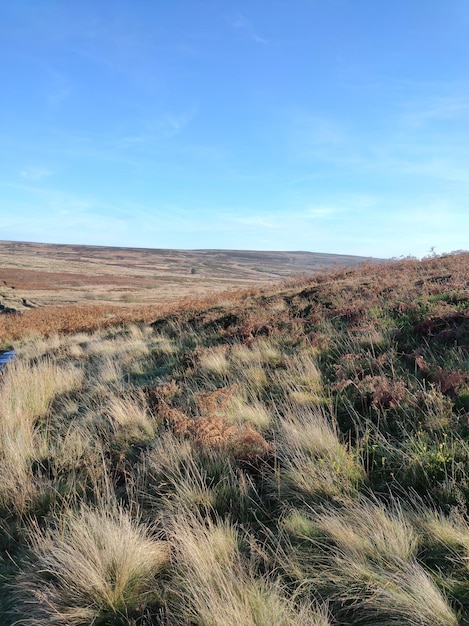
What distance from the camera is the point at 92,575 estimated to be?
2.22 metres

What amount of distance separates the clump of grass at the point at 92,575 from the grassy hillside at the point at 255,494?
1cm

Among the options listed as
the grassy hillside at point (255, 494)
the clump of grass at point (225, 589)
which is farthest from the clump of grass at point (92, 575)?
the clump of grass at point (225, 589)

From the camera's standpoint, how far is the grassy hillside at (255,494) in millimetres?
2078

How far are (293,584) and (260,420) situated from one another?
2.06 m

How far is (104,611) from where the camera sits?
2.16 meters

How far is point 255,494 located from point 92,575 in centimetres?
131

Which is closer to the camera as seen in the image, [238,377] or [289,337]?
[238,377]

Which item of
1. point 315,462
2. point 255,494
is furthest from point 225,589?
point 315,462

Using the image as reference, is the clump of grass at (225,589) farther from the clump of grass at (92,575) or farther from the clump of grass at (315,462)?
the clump of grass at (315,462)

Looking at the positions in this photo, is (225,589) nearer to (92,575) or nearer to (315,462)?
(92,575)

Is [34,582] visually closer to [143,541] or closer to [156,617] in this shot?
[143,541]

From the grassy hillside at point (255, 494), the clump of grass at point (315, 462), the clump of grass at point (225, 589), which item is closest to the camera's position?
the clump of grass at point (225, 589)

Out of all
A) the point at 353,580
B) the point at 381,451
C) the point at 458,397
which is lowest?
the point at 353,580

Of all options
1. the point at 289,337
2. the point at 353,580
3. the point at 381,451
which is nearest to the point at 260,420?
the point at 381,451
